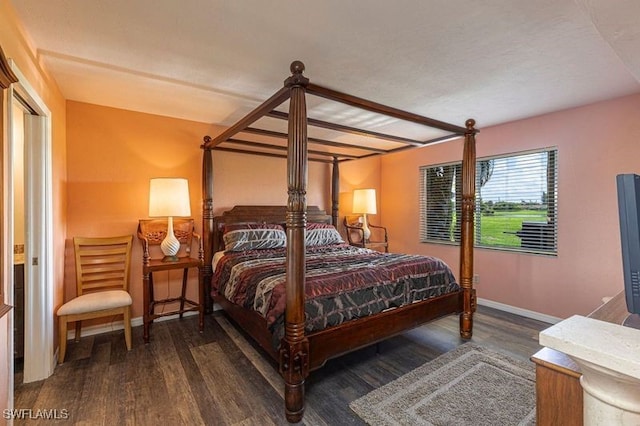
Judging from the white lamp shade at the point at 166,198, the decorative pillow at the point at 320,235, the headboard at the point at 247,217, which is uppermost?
the white lamp shade at the point at 166,198

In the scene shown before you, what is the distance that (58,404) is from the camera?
1912 millimetres

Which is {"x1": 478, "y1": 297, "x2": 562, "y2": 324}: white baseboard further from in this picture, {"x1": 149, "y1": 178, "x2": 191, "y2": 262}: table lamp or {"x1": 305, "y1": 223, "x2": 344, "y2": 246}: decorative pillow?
{"x1": 149, "y1": 178, "x2": 191, "y2": 262}: table lamp

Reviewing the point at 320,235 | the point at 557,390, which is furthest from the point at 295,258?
the point at 320,235

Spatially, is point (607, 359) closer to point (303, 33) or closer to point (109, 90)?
point (303, 33)

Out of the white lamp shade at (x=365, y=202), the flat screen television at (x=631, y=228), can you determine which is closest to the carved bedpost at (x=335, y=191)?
the white lamp shade at (x=365, y=202)

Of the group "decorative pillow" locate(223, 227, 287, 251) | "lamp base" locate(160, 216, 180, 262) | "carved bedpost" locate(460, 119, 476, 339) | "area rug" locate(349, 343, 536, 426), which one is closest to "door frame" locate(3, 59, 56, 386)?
"lamp base" locate(160, 216, 180, 262)

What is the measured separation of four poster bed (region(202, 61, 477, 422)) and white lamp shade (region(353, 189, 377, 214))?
1082 millimetres

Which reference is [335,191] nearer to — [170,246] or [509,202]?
[509,202]

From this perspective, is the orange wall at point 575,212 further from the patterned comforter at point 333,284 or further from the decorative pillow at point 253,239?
the decorative pillow at point 253,239

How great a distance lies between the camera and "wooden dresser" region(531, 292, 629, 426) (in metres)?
0.86

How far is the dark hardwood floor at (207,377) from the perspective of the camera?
6.05 ft

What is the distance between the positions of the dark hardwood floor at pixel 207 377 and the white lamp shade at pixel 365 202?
1.97 metres

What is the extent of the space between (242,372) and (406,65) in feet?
8.91

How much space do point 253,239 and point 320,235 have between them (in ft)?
3.05
